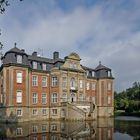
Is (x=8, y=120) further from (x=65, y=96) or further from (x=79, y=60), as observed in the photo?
(x=79, y=60)

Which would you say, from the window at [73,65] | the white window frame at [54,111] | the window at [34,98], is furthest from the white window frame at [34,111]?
the window at [73,65]

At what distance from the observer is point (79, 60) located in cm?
4834

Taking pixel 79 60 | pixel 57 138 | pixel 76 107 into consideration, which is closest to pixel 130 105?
pixel 79 60

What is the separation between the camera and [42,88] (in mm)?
44406

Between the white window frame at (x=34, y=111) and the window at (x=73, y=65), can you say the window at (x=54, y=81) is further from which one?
the white window frame at (x=34, y=111)

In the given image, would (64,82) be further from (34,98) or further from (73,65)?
(34,98)

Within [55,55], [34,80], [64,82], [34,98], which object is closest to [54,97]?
[64,82]

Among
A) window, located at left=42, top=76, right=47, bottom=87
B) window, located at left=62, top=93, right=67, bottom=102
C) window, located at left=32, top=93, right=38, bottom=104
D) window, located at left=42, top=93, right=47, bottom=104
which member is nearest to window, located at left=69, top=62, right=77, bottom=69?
window, located at left=62, top=93, right=67, bottom=102

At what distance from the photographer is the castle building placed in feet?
127

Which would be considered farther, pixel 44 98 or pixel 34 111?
pixel 44 98

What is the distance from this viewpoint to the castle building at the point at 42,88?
3856cm

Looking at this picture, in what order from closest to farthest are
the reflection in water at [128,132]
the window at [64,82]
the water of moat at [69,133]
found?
the water of moat at [69,133] → the reflection in water at [128,132] → the window at [64,82]

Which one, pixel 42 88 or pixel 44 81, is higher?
pixel 44 81

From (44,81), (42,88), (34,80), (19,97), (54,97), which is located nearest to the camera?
(19,97)
